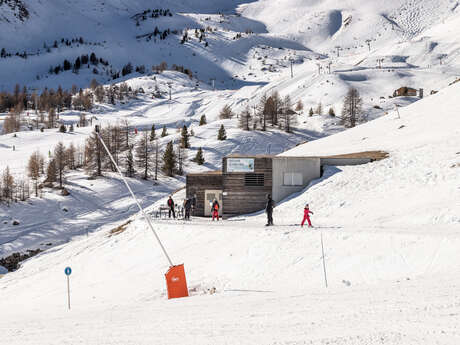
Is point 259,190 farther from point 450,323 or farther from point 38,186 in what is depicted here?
point 38,186

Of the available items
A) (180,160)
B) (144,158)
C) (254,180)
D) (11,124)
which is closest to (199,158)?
(180,160)

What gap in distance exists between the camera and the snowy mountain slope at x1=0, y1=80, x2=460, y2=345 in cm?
786

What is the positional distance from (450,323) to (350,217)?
15585 mm

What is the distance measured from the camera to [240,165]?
2889 centimetres

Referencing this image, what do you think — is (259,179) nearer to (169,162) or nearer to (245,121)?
(169,162)

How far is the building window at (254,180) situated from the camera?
2888 cm

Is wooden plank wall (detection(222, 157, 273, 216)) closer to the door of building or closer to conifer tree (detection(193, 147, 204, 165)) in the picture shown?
the door of building

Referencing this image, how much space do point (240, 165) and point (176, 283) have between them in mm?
15750

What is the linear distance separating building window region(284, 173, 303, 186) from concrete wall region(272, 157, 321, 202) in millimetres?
225

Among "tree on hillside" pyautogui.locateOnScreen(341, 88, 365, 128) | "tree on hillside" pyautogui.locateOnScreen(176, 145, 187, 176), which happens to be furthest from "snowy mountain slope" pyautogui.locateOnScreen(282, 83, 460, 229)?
"tree on hillside" pyautogui.locateOnScreen(341, 88, 365, 128)

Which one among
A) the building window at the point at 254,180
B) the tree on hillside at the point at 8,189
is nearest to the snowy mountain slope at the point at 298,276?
the building window at the point at 254,180

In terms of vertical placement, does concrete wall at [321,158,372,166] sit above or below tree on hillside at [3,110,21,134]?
below

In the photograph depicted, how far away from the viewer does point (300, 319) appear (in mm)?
8242

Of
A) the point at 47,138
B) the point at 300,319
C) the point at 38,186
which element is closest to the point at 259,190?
the point at 300,319
